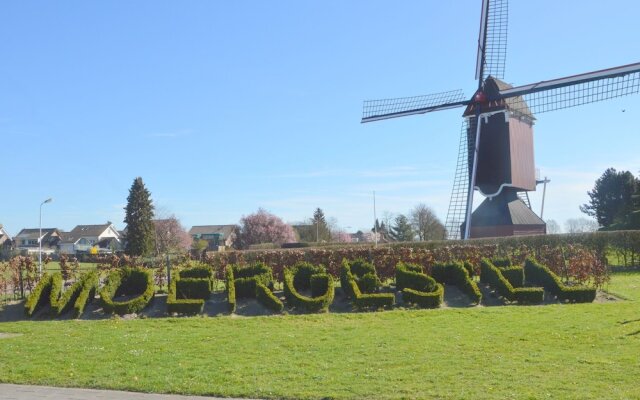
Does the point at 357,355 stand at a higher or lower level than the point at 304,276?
lower

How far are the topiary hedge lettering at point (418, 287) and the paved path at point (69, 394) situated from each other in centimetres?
974

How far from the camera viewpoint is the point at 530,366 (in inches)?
352

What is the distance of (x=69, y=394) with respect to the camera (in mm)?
8570

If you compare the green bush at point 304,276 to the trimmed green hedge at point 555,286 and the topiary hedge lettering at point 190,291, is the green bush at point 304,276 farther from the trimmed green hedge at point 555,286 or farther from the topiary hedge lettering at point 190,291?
the trimmed green hedge at point 555,286

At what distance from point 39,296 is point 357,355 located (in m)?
11.6

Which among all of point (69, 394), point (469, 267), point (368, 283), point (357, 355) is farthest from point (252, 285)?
point (69, 394)

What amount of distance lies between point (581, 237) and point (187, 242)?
6644 centimetres

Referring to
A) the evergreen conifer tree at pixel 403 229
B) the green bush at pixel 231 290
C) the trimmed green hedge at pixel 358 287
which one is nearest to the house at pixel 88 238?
the evergreen conifer tree at pixel 403 229

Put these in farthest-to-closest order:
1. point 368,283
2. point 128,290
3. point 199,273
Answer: point 199,273 < point 128,290 < point 368,283

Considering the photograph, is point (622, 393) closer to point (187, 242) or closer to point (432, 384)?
point (432, 384)

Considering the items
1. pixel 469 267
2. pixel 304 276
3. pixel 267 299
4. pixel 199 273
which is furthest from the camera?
pixel 469 267

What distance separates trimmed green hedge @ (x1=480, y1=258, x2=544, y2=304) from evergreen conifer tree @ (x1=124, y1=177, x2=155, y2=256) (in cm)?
5316

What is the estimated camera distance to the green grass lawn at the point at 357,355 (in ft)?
26.7

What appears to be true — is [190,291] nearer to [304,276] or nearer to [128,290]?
[128,290]
